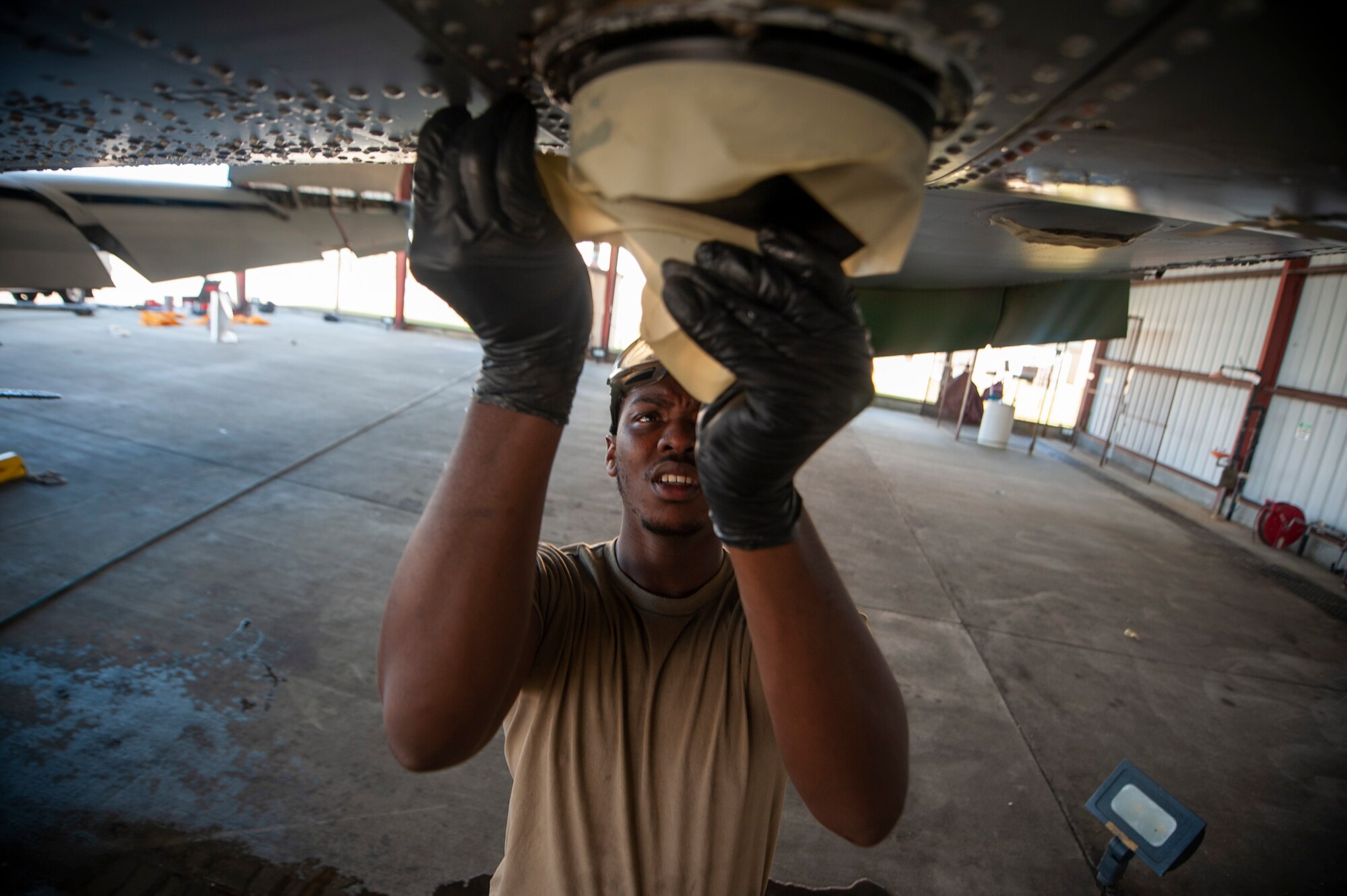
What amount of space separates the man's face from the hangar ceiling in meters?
0.63

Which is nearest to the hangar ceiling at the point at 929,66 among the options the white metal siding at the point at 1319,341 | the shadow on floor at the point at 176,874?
the shadow on floor at the point at 176,874

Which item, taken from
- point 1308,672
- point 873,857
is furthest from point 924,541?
point 873,857

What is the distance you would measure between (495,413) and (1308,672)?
7.16m

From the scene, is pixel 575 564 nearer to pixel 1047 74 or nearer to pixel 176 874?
pixel 1047 74

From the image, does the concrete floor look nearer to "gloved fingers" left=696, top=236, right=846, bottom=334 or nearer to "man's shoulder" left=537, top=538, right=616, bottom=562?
"man's shoulder" left=537, top=538, right=616, bottom=562

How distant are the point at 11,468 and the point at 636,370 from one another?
6.86 meters

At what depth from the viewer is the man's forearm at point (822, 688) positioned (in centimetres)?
117

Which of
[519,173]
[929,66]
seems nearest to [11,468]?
[519,173]

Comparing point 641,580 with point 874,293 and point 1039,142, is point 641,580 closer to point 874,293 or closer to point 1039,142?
point 1039,142

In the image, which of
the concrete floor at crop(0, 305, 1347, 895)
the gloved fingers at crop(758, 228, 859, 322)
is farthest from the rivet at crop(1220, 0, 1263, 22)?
the concrete floor at crop(0, 305, 1347, 895)

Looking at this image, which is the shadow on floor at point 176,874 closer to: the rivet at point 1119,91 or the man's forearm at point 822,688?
the man's forearm at point 822,688

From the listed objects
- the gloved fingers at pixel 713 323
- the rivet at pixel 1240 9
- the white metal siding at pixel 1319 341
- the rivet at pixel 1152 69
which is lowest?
the gloved fingers at pixel 713 323

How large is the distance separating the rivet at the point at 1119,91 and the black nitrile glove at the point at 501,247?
69 centimetres

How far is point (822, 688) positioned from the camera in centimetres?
119
